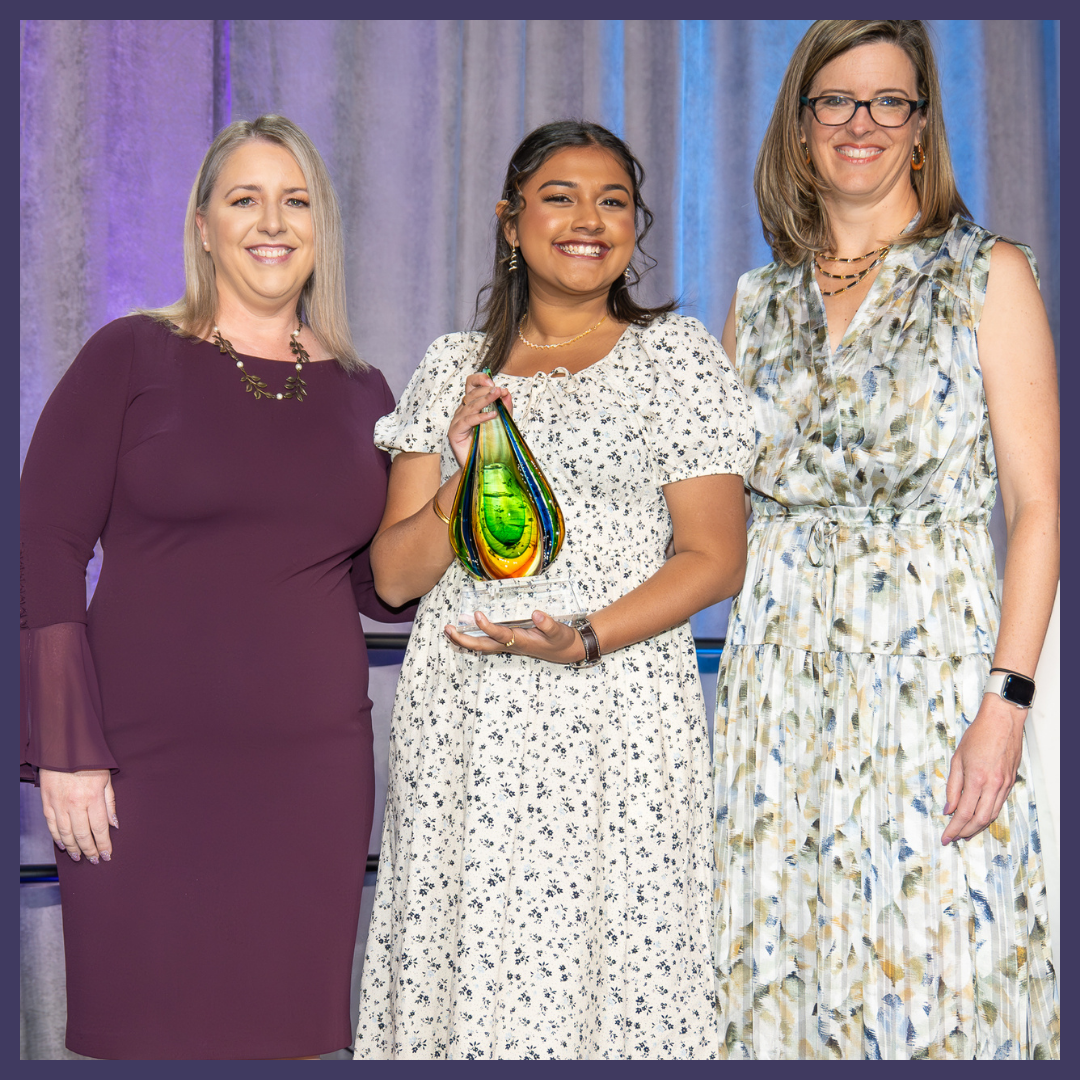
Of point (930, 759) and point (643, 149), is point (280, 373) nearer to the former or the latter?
point (930, 759)

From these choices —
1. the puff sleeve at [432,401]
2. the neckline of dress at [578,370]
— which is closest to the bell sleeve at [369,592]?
the puff sleeve at [432,401]

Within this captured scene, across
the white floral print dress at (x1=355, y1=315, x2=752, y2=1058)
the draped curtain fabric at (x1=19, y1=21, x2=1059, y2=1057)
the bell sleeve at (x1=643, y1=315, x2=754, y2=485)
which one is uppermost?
the draped curtain fabric at (x1=19, y1=21, x2=1059, y2=1057)

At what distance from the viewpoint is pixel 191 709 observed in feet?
5.89

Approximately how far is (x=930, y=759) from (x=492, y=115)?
1.79m

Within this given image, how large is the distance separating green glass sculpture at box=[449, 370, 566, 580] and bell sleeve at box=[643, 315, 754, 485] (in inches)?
7.8

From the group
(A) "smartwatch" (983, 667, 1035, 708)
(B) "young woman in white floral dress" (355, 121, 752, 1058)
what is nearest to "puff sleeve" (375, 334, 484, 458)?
(B) "young woman in white floral dress" (355, 121, 752, 1058)

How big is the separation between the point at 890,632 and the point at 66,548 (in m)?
1.14

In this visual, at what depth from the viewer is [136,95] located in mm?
2600

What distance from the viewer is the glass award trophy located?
1.61m

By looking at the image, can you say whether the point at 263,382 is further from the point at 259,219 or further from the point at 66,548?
the point at 66,548

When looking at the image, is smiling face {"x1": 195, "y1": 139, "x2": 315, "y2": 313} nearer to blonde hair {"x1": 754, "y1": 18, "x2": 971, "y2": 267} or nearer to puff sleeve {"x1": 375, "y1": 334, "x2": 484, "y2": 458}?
puff sleeve {"x1": 375, "y1": 334, "x2": 484, "y2": 458}

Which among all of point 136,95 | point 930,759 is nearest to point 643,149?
point 136,95

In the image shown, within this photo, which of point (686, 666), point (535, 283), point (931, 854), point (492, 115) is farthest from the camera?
point (492, 115)

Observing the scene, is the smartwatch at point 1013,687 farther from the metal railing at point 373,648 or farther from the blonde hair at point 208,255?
the blonde hair at point 208,255
